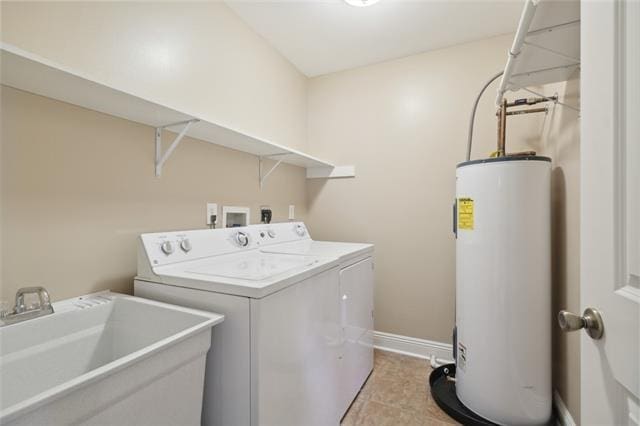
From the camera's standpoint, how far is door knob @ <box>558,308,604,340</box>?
55 centimetres

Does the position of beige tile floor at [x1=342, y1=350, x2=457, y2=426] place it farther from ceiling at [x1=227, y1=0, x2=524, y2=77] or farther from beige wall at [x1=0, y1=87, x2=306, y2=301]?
ceiling at [x1=227, y1=0, x2=524, y2=77]

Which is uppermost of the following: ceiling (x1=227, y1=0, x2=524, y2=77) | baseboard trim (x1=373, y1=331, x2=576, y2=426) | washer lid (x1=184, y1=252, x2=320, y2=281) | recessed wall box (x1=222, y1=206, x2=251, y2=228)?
ceiling (x1=227, y1=0, x2=524, y2=77)

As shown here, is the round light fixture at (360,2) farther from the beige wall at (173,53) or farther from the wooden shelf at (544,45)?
the wooden shelf at (544,45)

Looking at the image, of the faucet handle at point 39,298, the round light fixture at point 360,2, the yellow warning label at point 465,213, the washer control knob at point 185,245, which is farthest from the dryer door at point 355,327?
the round light fixture at point 360,2

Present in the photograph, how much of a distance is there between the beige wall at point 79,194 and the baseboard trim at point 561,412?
225cm

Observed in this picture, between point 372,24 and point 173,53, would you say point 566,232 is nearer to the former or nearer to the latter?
point 372,24

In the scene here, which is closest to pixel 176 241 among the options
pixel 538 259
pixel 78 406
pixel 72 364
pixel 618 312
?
pixel 72 364

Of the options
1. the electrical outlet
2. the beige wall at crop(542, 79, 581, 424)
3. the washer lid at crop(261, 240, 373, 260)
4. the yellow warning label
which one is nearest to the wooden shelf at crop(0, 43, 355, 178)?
the electrical outlet

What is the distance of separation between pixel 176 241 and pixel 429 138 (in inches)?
79.4

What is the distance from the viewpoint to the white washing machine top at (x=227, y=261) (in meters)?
1.02

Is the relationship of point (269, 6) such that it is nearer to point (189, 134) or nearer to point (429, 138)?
point (189, 134)

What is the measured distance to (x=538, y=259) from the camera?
1453mm

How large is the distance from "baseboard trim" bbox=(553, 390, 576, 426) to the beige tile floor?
544mm

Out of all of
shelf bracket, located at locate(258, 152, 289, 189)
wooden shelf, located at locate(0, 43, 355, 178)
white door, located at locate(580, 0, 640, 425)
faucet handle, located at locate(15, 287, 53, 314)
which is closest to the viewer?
white door, located at locate(580, 0, 640, 425)
